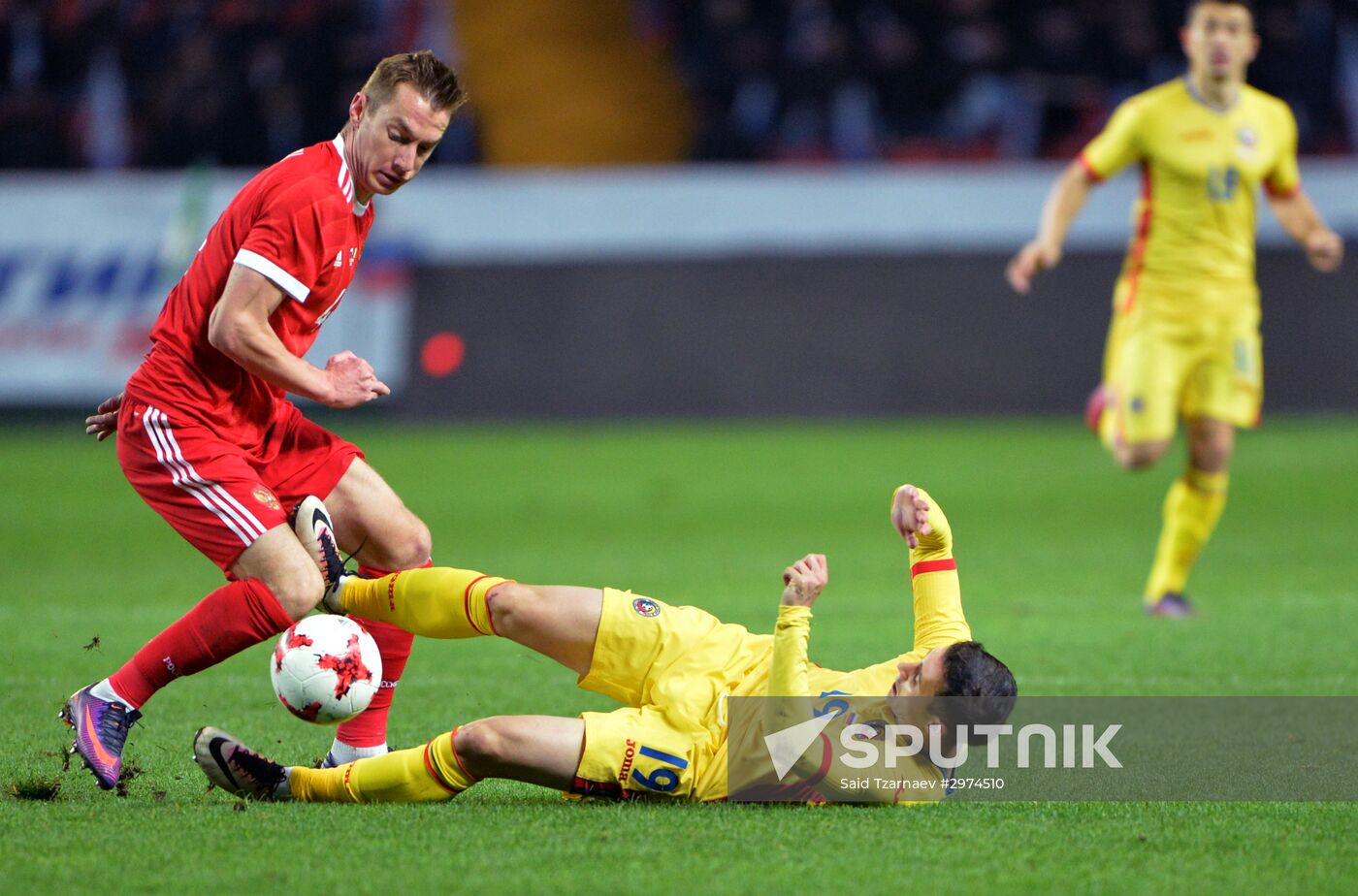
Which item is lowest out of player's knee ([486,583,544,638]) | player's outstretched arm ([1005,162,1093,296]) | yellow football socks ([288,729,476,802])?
yellow football socks ([288,729,476,802])

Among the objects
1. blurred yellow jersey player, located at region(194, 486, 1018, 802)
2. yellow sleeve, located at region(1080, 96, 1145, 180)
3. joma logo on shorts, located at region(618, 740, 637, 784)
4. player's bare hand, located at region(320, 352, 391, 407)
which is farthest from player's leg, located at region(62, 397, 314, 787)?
yellow sleeve, located at region(1080, 96, 1145, 180)

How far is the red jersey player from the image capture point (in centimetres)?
431

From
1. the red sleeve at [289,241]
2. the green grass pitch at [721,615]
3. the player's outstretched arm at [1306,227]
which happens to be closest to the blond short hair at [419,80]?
the red sleeve at [289,241]

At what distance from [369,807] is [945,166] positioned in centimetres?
1318

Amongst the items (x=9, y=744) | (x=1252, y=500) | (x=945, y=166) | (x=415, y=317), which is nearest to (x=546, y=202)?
(x=415, y=317)

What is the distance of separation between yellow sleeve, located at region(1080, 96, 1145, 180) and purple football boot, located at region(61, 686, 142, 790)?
548 centimetres

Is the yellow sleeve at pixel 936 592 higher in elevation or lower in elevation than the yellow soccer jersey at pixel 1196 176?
lower

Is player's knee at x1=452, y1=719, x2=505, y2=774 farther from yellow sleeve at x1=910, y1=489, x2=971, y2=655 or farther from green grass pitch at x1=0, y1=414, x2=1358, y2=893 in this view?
yellow sleeve at x1=910, y1=489, x2=971, y2=655

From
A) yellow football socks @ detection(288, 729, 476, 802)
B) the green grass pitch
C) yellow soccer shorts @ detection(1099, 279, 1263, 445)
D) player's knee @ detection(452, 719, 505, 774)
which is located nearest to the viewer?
the green grass pitch

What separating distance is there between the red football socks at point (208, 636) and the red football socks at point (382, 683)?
430 mm

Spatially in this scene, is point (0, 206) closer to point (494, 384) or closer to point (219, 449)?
point (494, 384)

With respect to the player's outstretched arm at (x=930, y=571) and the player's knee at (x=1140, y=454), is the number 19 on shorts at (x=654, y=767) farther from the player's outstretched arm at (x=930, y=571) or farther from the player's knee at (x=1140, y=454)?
the player's knee at (x=1140, y=454)

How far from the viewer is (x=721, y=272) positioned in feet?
53.0

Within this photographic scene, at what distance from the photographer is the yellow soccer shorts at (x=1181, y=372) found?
7785 millimetres
